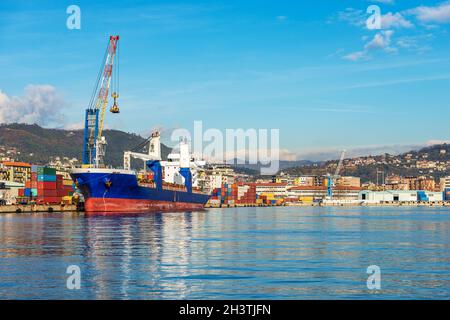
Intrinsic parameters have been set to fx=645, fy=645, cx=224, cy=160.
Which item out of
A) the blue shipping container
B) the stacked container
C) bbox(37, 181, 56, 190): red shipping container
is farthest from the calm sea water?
the blue shipping container

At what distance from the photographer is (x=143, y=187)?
102125mm

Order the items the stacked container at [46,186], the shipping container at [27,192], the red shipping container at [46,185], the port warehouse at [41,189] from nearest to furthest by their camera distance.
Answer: the red shipping container at [46,185] → the stacked container at [46,186] → the port warehouse at [41,189] → the shipping container at [27,192]

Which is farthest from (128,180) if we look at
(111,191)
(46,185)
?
(46,185)

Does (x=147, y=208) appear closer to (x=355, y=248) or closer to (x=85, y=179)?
(x=85, y=179)

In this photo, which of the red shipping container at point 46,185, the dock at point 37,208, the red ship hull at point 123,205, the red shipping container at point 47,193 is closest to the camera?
the red ship hull at point 123,205

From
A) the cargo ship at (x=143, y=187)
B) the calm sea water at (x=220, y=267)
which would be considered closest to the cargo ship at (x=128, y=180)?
the cargo ship at (x=143, y=187)

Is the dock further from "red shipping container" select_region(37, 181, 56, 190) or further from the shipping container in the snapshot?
the shipping container

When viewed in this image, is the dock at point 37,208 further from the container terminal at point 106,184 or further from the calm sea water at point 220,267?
the calm sea water at point 220,267

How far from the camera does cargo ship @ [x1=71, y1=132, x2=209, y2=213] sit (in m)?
93.9

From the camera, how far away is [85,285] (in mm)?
25531

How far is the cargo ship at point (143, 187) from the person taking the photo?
9394 cm

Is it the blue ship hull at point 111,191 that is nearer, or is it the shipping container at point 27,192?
the blue ship hull at point 111,191
